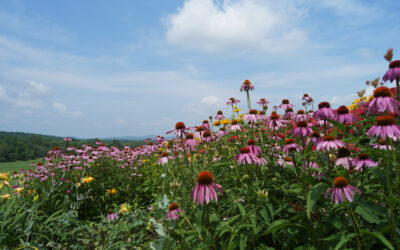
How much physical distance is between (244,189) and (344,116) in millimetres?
1070

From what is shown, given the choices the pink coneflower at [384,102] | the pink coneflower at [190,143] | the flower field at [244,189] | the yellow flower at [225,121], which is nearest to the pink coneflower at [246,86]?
the flower field at [244,189]

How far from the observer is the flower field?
55.5 inches

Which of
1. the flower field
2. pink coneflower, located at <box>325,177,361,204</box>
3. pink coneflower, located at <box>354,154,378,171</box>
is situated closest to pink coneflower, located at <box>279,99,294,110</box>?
the flower field

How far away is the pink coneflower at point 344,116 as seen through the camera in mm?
1931

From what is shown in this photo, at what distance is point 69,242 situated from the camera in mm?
3406

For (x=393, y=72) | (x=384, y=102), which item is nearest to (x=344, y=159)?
(x=384, y=102)

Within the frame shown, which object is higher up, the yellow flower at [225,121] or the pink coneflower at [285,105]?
the pink coneflower at [285,105]

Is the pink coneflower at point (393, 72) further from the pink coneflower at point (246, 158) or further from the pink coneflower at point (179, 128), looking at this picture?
the pink coneflower at point (179, 128)

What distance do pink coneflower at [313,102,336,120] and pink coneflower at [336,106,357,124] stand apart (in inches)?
1.9

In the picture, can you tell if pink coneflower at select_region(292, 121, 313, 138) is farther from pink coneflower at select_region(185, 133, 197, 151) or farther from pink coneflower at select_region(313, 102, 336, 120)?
pink coneflower at select_region(185, 133, 197, 151)

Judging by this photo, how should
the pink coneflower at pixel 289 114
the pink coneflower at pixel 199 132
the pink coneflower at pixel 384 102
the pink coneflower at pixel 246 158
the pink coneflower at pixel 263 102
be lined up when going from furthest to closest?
the pink coneflower at pixel 263 102
the pink coneflower at pixel 289 114
the pink coneflower at pixel 199 132
the pink coneflower at pixel 246 158
the pink coneflower at pixel 384 102

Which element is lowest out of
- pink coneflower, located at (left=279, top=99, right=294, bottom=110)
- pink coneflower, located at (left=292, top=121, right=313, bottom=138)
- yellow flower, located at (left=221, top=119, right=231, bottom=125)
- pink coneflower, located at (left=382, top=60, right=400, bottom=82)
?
pink coneflower, located at (left=292, top=121, right=313, bottom=138)

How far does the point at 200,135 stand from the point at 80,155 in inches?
163

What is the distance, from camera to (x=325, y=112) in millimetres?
2070
